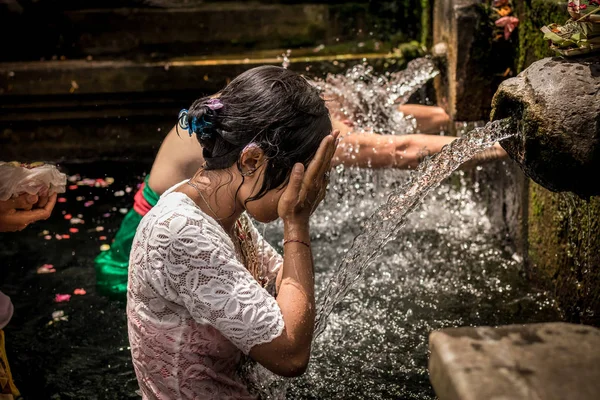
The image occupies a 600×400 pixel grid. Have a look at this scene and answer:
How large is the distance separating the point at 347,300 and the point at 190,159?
127 cm

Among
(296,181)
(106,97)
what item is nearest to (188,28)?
(106,97)

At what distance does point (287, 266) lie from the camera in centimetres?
210

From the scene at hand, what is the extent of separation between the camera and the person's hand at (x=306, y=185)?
2.03 metres

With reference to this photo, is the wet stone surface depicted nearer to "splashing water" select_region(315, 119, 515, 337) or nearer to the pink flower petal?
the pink flower petal

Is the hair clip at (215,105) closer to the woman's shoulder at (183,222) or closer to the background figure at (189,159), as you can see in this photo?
the woman's shoulder at (183,222)

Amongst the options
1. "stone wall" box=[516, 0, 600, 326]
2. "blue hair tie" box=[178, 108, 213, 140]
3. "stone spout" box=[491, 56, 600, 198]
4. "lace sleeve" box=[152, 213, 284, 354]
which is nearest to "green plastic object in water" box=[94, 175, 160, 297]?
"blue hair tie" box=[178, 108, 213, 140]

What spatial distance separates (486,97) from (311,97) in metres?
2.92

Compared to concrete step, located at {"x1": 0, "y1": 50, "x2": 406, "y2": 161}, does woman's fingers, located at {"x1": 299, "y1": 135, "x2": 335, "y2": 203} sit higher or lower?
higher

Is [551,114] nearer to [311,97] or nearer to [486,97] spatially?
[311,97]

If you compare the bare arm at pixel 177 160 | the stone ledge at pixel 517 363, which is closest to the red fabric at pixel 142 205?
the bare arm at pixel 177 160

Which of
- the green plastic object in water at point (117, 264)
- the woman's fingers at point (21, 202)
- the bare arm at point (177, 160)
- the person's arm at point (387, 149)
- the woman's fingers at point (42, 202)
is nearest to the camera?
the woman's fingers at point (21, 202)

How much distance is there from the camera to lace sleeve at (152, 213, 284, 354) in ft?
6.29

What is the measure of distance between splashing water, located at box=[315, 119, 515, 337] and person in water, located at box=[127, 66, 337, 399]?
2.82ft

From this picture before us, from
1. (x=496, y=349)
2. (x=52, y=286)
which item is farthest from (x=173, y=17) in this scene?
(x=496, y=349)
